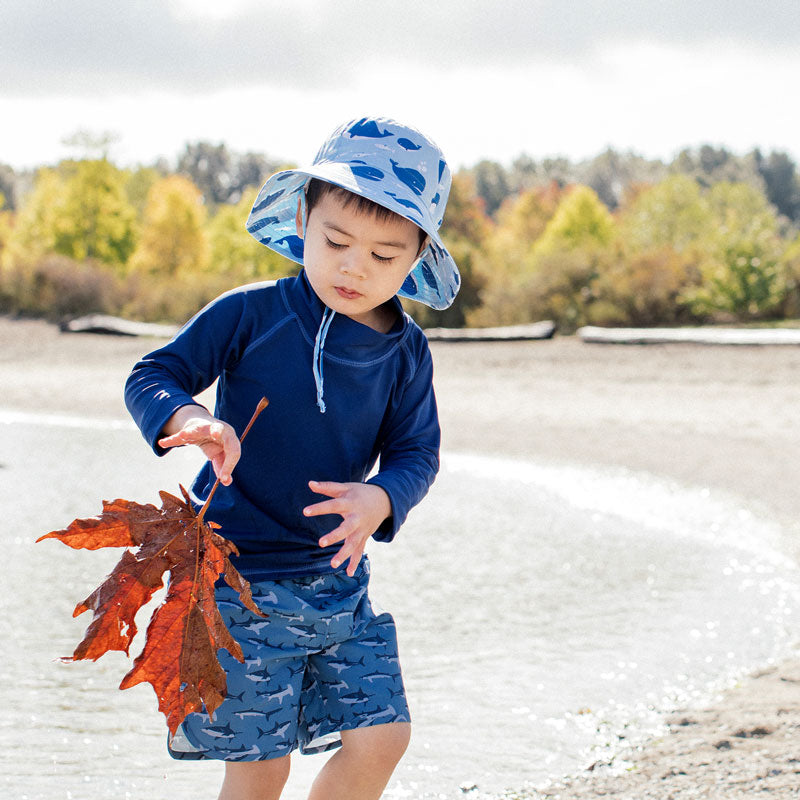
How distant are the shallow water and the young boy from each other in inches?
27.2

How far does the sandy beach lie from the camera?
2625 millimetres

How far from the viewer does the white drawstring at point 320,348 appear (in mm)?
1922

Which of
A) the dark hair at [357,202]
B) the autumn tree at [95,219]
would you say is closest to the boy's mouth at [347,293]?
the dark hair at [357,202]

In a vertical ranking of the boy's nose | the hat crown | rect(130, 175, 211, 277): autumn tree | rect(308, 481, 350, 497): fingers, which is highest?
the hat crown

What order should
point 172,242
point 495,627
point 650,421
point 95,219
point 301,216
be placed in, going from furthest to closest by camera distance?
point 172,242, point 95,219, point 650,421, point 495,627, point 301,216

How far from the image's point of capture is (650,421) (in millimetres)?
9617

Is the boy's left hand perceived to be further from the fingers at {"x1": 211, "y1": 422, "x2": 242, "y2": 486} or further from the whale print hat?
the whale print hat

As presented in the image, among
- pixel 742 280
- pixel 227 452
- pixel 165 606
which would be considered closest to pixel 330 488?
pixel 227 452

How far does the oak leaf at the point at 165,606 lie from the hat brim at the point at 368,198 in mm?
486

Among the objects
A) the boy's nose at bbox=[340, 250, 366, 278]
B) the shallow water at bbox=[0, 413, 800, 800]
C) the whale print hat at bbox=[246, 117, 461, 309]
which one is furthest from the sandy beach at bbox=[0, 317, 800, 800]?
the boy's nose at bbox=[340, 250, 366, 278]

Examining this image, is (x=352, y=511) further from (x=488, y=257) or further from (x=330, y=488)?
(x=488, y=257)

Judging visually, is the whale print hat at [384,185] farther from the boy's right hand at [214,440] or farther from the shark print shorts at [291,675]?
the shark print shorts at [291,675]

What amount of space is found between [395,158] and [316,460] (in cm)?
58

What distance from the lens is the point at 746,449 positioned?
7914 mm
